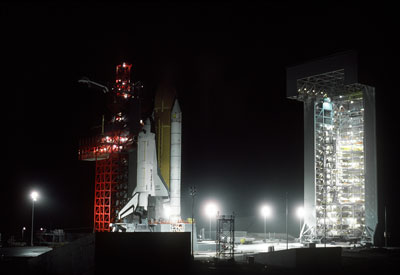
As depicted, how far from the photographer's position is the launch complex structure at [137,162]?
43.4 m

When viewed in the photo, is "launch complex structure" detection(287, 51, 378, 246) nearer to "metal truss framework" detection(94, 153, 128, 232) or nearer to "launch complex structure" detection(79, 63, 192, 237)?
"launch complex structure" detection(79, 63, 192, 237)

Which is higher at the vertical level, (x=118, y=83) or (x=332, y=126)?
(x=118, y=83)

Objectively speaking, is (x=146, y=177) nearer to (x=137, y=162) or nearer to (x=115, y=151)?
(x=137, y=162)

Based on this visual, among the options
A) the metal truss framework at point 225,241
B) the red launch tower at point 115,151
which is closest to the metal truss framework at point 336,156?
the metal truss framework at point 225,241

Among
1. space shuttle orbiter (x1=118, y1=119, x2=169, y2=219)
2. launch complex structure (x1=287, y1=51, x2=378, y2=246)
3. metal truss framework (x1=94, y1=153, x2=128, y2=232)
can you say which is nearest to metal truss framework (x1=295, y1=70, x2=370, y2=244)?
launch complex structure (x1=287, y1=51, x2=378, y2=246)

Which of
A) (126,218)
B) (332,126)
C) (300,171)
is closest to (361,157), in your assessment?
(332,126)

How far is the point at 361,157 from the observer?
48.6 m

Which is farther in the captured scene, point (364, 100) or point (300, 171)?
point (300, 171)

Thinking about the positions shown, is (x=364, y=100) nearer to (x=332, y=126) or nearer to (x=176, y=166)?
(x=332, y=126)

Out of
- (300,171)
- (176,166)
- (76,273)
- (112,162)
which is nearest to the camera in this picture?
(76,273)

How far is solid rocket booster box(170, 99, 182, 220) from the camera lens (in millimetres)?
43188

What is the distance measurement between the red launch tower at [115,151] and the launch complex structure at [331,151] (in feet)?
45.6

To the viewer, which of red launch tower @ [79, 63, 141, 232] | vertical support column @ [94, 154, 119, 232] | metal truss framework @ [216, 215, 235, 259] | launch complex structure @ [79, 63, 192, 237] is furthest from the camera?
vertical support column @ [94, 154, 119, 232]

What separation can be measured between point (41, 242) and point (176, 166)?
→ 1290 centimetres
